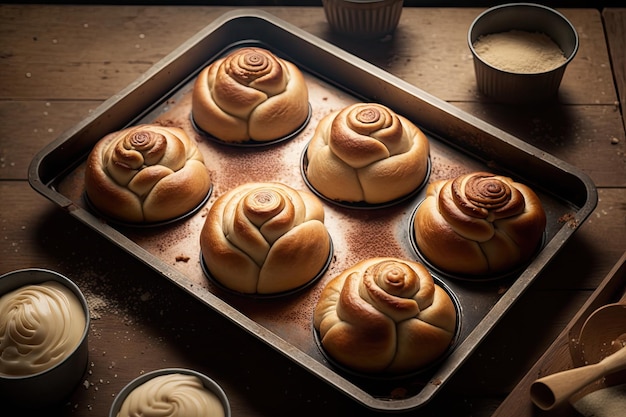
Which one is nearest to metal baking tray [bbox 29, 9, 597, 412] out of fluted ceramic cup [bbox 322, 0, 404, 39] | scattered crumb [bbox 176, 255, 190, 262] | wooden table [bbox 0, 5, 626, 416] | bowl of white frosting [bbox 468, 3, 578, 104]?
scattered crumb [bbox 176, 255, 190, 262]

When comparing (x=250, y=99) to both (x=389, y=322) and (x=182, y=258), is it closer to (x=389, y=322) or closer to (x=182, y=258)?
(x=182, y=258)

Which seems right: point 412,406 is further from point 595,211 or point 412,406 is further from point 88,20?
point 88,20

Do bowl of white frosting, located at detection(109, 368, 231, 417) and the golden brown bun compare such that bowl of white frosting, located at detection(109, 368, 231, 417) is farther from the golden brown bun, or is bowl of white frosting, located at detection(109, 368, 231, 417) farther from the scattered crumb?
the scattered crumb

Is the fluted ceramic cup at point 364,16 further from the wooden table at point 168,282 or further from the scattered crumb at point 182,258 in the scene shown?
the scattered crumb at point 182,258

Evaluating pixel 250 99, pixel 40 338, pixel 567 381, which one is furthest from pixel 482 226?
pixel 40 338

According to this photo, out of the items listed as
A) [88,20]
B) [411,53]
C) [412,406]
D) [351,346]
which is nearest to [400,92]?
[411,53]
